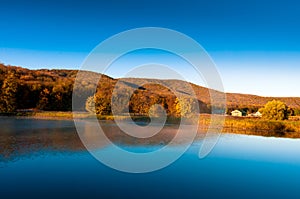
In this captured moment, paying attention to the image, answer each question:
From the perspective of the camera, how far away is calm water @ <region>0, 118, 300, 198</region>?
25.6ft

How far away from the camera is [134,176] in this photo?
9664 millimetres

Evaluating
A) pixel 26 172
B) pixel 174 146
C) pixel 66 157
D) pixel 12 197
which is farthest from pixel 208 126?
pixel 12 197

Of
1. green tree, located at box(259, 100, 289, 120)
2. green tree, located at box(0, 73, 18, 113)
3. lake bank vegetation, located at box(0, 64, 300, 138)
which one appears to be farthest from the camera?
green tree, located at box(259, 100, 289, 120)

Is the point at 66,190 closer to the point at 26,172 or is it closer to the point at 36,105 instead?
the point at 26,172

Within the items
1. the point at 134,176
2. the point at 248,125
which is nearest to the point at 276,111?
the point at 248,125

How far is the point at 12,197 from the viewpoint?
6.85 m

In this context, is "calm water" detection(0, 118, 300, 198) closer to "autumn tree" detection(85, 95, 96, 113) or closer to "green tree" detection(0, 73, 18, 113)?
"green tree" detection(0, 73, 18, 113)

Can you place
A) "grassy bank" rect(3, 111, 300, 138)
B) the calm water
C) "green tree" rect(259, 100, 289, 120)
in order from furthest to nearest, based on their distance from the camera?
"green tree" rect(259, 100, 289, 120), "grassy bank" rect(3, 111, 300, 138), the calm water

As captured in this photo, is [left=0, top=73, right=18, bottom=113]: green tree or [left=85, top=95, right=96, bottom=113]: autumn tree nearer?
[left=0, top=73, right=18, bottom=113]: green tree

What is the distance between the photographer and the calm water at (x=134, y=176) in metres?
7.80

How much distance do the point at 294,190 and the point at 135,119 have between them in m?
28.4

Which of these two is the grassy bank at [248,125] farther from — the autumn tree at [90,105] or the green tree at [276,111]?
the green tree at [276,111]

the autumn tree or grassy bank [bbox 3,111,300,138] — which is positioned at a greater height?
the autumn tree

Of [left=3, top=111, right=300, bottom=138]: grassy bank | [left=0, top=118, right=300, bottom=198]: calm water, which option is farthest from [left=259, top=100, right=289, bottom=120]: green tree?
[left=0, top=118, right=300, bottom=198]: calm water
